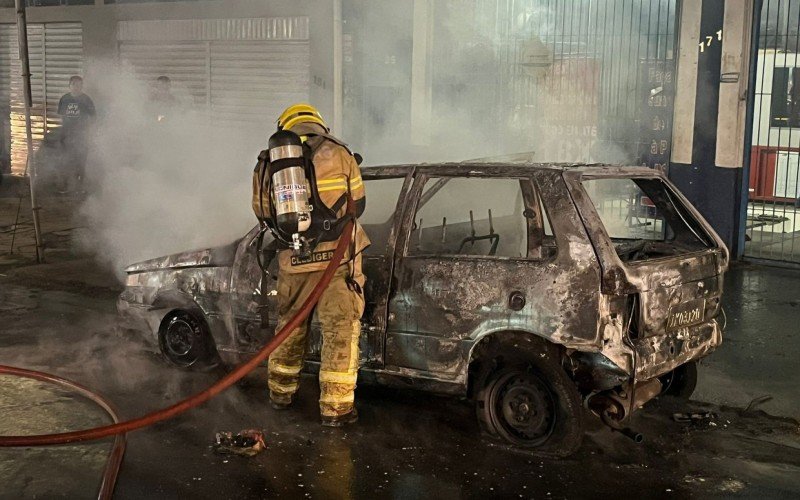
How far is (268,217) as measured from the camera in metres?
5.15

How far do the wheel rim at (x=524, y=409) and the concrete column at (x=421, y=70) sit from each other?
7980 millimetres

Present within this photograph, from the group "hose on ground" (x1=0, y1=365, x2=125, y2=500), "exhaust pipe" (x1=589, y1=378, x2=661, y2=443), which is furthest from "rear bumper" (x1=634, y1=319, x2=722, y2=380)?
"hose on ground" (x1=0, y1=365, x2=125, y2=500)

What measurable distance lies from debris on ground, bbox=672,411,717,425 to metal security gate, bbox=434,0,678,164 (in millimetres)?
5680

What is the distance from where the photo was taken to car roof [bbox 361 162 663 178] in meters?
4.94

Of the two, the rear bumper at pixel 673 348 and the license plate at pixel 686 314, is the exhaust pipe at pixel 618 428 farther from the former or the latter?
the license plate at pixel 686 314

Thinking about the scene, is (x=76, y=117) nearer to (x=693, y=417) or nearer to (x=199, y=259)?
(x=199, y=259)

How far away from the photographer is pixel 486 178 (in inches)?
196

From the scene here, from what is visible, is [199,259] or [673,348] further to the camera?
[199,259]

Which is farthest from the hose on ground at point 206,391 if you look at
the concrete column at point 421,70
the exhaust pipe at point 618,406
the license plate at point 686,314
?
the concrete column at point 421,70

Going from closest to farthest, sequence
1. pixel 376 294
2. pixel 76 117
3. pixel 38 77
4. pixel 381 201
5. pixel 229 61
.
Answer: pixel 376 294
pixel 381 201
pixel 76 117
pixel 229 61
pixel 38 77

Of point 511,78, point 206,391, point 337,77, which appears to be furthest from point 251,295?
point 337,77

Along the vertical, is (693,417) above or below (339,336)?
below

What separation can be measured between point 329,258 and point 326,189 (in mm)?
387

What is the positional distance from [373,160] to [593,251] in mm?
8550
